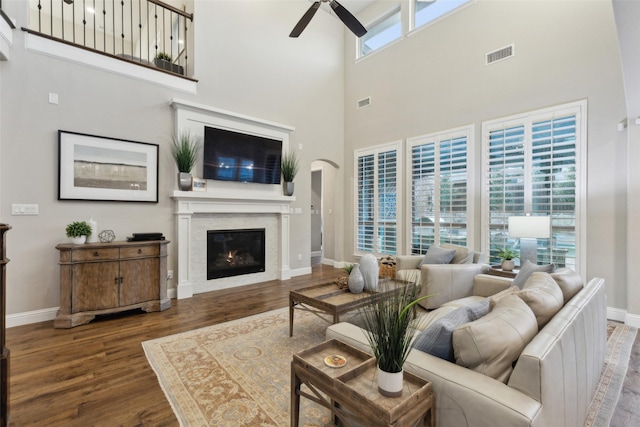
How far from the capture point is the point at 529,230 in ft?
11.5

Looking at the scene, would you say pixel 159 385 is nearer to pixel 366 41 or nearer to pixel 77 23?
pixel 366 41

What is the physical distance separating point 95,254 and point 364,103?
554 centimetres

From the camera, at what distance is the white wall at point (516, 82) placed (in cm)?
364

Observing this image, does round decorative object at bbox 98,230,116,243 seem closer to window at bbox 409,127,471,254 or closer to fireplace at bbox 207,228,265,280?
fireplace at bbox 207,228,265,280

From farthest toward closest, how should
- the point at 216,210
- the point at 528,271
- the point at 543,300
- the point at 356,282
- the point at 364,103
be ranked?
the point at 364,103
the point at 216,210
the point at 356,282
the point at 528,271
the point at 543,300

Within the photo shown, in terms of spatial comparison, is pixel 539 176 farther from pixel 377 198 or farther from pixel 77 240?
pixel 77 240

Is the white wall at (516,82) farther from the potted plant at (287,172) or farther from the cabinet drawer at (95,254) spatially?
the cabinet drawer at (95,254)

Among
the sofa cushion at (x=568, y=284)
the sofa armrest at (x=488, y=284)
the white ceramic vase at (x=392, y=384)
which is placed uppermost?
the sofa cushion at (x=568, y=284)

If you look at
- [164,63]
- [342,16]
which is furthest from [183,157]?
[342,16]

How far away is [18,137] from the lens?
11.2ft

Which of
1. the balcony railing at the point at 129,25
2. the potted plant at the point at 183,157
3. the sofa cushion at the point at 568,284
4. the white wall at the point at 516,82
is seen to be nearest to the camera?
the sofa cushion at the point at 568,284

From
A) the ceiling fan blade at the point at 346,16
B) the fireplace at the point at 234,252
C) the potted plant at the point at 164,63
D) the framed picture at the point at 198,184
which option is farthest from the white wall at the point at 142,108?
the ceiling fan blade at the point at 346,16

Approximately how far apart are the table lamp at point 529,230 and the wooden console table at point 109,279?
174 inches

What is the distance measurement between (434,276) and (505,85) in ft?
10.7
